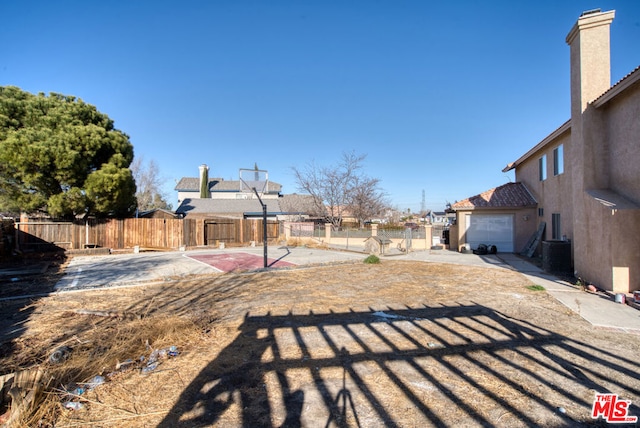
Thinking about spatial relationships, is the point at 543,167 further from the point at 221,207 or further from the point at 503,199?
the point at 221,207

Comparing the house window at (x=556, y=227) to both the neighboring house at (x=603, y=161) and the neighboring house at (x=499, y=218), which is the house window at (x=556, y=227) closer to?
the neighboring house at (x=499, y=218)

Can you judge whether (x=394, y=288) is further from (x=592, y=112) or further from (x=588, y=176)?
(x=592, y=112)

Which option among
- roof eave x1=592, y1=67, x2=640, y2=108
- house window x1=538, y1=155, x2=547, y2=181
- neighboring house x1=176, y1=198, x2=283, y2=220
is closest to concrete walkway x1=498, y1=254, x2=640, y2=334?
roof eave x1=592, y1=67, x2=640, y2=108

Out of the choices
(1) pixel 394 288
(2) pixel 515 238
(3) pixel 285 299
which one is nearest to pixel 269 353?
(3) pixel 285 299

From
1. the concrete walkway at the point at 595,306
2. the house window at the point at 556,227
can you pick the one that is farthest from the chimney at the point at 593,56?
the house window at the point at 556,227

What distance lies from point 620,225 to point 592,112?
123 inches

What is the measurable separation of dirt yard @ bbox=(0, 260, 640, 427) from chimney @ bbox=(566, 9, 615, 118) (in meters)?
5.61

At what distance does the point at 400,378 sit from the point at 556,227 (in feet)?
43.4

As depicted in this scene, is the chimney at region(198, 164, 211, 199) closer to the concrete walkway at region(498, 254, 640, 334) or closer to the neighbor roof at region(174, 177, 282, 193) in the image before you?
the neighbor roof at region(174, 177, 282, 193)

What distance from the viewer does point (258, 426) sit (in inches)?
101

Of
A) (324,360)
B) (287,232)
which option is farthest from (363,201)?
(324,360)

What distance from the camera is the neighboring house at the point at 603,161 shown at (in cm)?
672

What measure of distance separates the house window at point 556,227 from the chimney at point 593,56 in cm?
607

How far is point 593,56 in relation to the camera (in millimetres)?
7957
